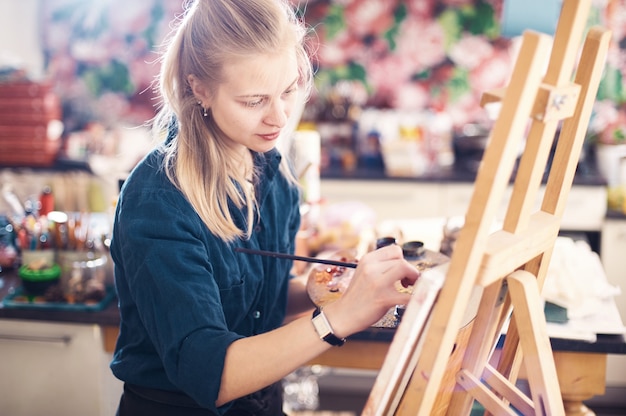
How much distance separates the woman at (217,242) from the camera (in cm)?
132

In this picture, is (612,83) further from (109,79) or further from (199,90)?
(199,90)

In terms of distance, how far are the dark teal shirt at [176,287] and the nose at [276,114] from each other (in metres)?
0.22

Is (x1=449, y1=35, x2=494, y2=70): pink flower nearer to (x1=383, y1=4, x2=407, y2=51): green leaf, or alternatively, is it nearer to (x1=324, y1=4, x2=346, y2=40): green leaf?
(x1=383, y1=4, x2=407, y2=51): green leaf

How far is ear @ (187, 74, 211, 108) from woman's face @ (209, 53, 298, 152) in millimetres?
14

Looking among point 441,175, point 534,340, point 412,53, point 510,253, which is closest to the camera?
point 510,253

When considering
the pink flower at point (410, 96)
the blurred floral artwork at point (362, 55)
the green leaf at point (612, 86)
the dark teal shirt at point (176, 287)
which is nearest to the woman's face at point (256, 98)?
the dark teal shirt at point (176, 287)

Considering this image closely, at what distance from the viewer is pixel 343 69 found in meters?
4.36

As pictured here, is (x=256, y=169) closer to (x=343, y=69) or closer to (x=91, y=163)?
(x=91, y=163)

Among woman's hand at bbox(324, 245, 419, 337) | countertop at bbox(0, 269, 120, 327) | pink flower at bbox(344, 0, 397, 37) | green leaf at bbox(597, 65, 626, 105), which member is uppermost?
pink flower at bbox(344, 0, 397, 37)

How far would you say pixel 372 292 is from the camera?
124 cm

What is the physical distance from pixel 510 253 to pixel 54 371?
1492mm

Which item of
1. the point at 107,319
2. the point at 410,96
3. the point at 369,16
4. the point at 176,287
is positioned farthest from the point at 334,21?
the point at 176,287

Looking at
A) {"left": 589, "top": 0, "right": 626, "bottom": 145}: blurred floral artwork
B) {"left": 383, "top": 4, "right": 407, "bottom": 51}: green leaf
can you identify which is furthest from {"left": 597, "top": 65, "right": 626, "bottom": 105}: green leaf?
{"left": 383, "top": 4, "right": 407, "bottom": 51}: green leaf

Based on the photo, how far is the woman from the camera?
1316 millimetres
